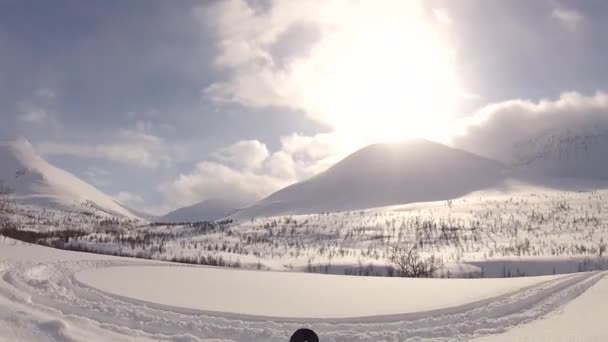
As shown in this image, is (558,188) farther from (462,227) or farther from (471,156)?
(462,227)

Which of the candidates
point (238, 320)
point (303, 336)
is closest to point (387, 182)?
point (238, 320)

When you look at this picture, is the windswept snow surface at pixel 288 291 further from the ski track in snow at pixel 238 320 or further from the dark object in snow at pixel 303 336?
the dark object in snow at pixel 303 336

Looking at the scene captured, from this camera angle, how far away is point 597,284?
14.6m

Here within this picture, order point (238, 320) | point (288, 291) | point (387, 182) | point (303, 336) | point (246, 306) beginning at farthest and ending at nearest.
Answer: point (387, 182) < point (288, 291) < point (246, 306) < point (238, 320) < point (303, 336)

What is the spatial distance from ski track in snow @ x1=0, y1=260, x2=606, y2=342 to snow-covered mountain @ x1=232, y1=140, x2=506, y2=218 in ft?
401

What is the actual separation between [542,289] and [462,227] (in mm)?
52147

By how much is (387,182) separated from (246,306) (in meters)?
157

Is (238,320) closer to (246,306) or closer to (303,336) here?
(246,306)

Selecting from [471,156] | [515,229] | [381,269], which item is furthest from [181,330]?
[471,156]

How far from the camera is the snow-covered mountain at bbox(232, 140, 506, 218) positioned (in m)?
147

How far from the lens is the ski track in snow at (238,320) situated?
32.1 ft

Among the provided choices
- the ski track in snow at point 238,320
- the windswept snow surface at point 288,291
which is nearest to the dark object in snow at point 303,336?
the ski track in snow at point 238,320

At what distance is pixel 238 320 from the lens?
10586 mm

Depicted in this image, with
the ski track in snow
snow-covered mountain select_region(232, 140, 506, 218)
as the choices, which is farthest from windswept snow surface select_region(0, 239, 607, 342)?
snow-covered mountain select_region(232, 140, 506, 218)
